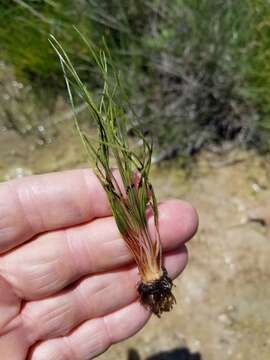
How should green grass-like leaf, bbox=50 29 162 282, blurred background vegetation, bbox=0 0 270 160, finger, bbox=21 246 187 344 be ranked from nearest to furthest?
green grass-like leaf, bbox=50 29 162 282
finger, bbox=21 246 187 344
blurred background vegetation, bbox=0 0 270 160

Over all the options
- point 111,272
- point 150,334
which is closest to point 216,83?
point 150,334

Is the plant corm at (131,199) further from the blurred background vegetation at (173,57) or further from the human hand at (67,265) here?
the blurred background vegetation at (173,57)

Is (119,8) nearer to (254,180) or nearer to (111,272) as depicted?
(254,180)

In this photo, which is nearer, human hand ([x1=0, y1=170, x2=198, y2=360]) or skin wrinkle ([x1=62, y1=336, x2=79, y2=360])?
human hand ([x1=0, y1=170, x2=198, y2=360])

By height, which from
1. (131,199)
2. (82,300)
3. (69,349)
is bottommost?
(69,349)

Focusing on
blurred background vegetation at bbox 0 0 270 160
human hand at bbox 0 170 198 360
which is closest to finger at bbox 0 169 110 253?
human hand at bbox 0 170 198 360

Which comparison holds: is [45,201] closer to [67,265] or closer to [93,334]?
[67,265]

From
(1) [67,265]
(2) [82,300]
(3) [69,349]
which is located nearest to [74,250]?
(1) [67,265]

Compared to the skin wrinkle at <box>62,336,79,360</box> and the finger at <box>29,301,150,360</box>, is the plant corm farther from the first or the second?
the skin wrinkle at <box>62,336,79,360</box>
